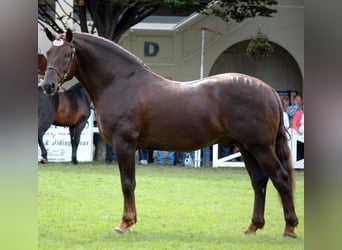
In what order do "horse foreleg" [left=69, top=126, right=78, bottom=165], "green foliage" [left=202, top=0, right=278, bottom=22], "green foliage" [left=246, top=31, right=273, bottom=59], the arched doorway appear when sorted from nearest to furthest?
"horse foreleg" [left=69, top=126, right=78, bottom=165]
"green foliage" [left=246, top=31, right=273, bottom=59]
"green foliage" [left=202, top=0, right=278, bottom=22]
the arched doorway

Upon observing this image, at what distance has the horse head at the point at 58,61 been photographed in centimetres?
496

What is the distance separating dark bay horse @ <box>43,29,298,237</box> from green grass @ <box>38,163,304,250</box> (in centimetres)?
33

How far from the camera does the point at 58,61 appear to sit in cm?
502

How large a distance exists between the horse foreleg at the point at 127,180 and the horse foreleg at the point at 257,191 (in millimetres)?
972

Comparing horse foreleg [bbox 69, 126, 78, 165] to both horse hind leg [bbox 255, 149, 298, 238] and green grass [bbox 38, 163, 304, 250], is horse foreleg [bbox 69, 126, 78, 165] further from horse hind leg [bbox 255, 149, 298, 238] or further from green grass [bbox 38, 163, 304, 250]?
horse hind leg [bbox 255, 149, 298, 238]

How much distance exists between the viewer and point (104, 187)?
9664mm

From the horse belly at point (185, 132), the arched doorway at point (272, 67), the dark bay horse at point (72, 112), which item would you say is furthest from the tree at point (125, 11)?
the horse belly at point (185, 132)

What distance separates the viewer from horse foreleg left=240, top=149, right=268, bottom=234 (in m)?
5.35

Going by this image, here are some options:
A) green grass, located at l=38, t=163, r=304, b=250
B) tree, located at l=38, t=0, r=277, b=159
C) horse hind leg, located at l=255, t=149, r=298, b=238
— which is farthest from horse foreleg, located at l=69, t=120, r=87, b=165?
horse hind leg, located at l=255, t=149, r=298, b=238

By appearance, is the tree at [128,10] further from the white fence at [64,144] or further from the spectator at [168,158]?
the spectator at [168,158]

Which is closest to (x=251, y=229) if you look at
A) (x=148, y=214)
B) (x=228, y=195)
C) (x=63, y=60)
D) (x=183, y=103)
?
(x=183, y=103)

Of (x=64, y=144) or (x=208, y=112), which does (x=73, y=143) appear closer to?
(x=64, y=144)

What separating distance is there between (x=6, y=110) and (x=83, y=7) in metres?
15.3

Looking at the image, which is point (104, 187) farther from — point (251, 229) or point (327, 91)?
point (327, 91)
